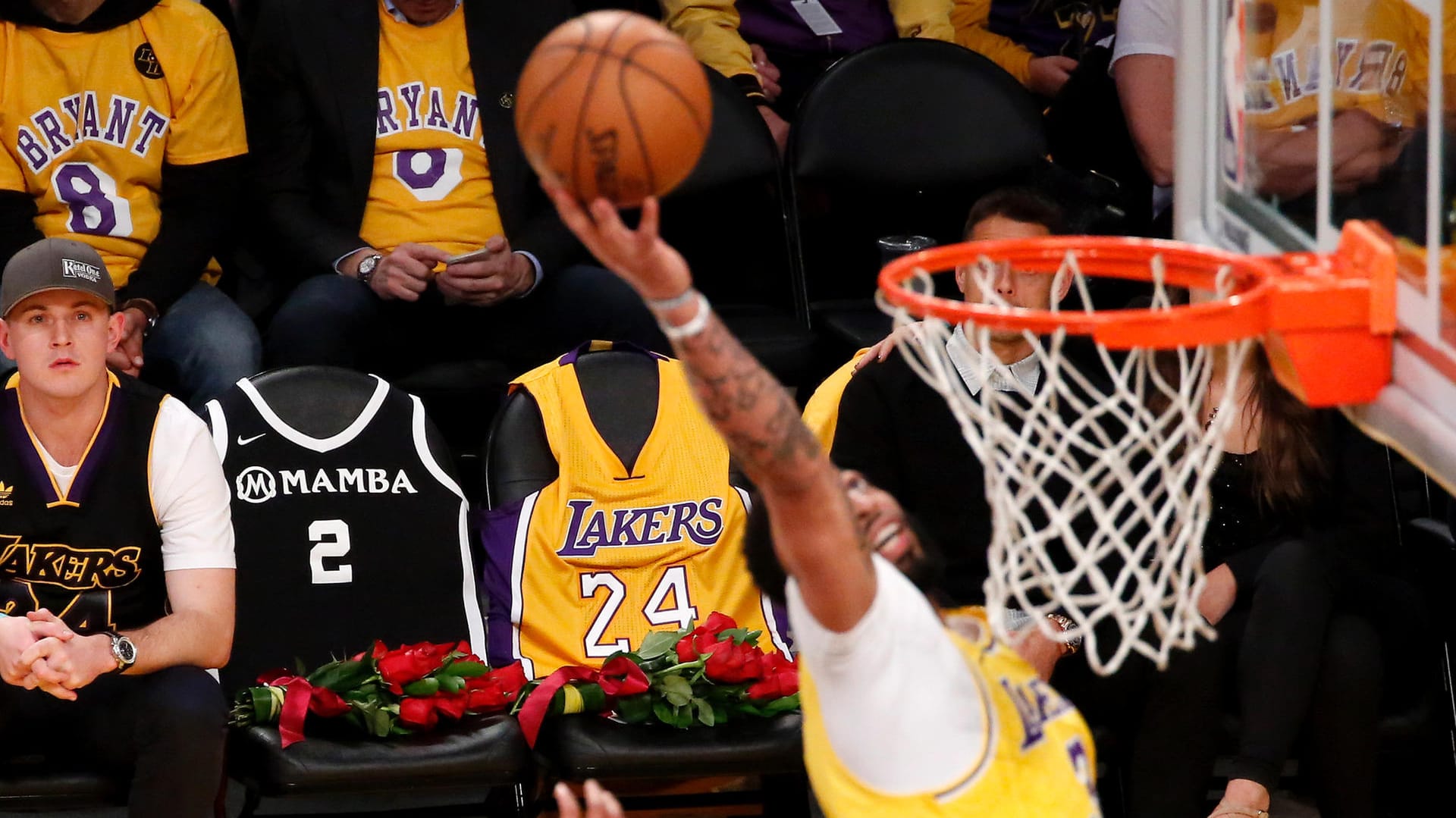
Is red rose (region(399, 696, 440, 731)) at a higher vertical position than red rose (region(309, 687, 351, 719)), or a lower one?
lower

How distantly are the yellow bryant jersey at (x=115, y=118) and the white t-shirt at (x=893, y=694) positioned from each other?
318 cm

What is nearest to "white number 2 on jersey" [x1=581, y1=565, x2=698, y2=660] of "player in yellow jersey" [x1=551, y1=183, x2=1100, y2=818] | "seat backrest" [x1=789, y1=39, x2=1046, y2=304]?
"seat backrest" [x1=789, y1=39, x2=1046, y2=304]

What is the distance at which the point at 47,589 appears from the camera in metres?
3.97

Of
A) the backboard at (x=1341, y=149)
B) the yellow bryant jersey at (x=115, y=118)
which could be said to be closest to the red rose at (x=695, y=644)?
the backboard at (x=1341, y=149)

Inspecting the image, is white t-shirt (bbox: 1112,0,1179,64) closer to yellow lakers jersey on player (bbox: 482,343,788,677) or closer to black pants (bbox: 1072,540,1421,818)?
black pants (bbox: 1072,540,1421,818)

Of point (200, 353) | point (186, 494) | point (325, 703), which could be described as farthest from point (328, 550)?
point (200, 353)

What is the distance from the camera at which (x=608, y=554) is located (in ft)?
14.1

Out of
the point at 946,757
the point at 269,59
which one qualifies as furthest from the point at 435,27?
the point at 946,757

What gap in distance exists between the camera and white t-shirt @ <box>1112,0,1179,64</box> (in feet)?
16.1

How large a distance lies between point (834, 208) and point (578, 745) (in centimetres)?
233

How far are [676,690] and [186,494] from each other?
3.86 feet

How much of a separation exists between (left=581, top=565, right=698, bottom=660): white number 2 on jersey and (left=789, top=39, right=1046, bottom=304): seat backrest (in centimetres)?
149

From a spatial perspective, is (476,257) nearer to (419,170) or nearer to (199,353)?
(419,170)

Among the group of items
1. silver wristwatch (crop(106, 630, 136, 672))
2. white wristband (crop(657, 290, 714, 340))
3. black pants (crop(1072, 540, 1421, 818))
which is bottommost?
black pants (crop(1072, 540, 1421, 818))
